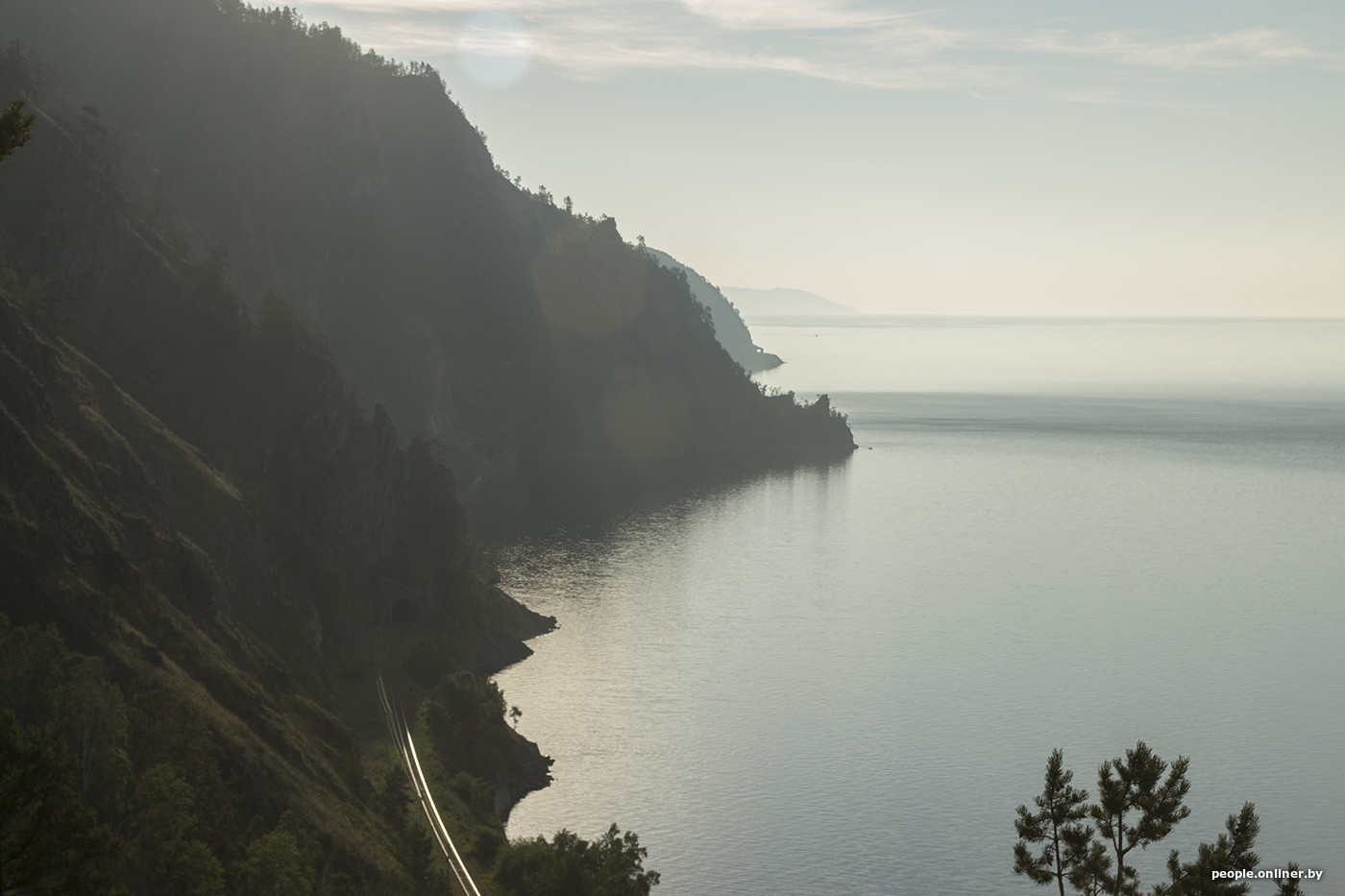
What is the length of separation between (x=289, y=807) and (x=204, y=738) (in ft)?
19.7

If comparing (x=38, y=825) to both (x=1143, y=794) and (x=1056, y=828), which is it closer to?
(x=1143, y=794)

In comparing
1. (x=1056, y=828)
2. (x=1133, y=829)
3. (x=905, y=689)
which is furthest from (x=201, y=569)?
(x=905, y=689)

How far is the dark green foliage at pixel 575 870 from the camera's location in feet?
210

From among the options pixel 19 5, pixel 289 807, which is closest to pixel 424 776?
pixel 289 807

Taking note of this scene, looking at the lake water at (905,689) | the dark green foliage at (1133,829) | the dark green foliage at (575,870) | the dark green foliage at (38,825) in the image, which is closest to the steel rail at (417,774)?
the dark green foliage at (575,870)

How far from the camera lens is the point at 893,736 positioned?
325ft

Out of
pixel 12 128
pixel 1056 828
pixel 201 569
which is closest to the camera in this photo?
pixel 12 128

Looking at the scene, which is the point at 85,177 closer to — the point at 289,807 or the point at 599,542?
the point at 289,807

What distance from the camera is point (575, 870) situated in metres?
65.2

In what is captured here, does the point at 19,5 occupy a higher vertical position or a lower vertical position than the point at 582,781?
higher

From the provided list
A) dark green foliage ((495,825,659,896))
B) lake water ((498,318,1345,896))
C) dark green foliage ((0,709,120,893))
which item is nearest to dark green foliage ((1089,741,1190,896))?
dark green foliage ((0,709,120,893))

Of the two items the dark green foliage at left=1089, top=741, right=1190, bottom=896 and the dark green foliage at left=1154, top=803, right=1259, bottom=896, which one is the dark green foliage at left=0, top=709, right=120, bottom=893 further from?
the dark green foliage at left=1154, top=803, right=1259, bottom=896

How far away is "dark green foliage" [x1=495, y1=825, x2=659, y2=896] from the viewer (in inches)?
2520

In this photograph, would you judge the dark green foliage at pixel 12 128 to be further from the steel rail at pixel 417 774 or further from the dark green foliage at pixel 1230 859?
the steel rail at pixel 417 774
